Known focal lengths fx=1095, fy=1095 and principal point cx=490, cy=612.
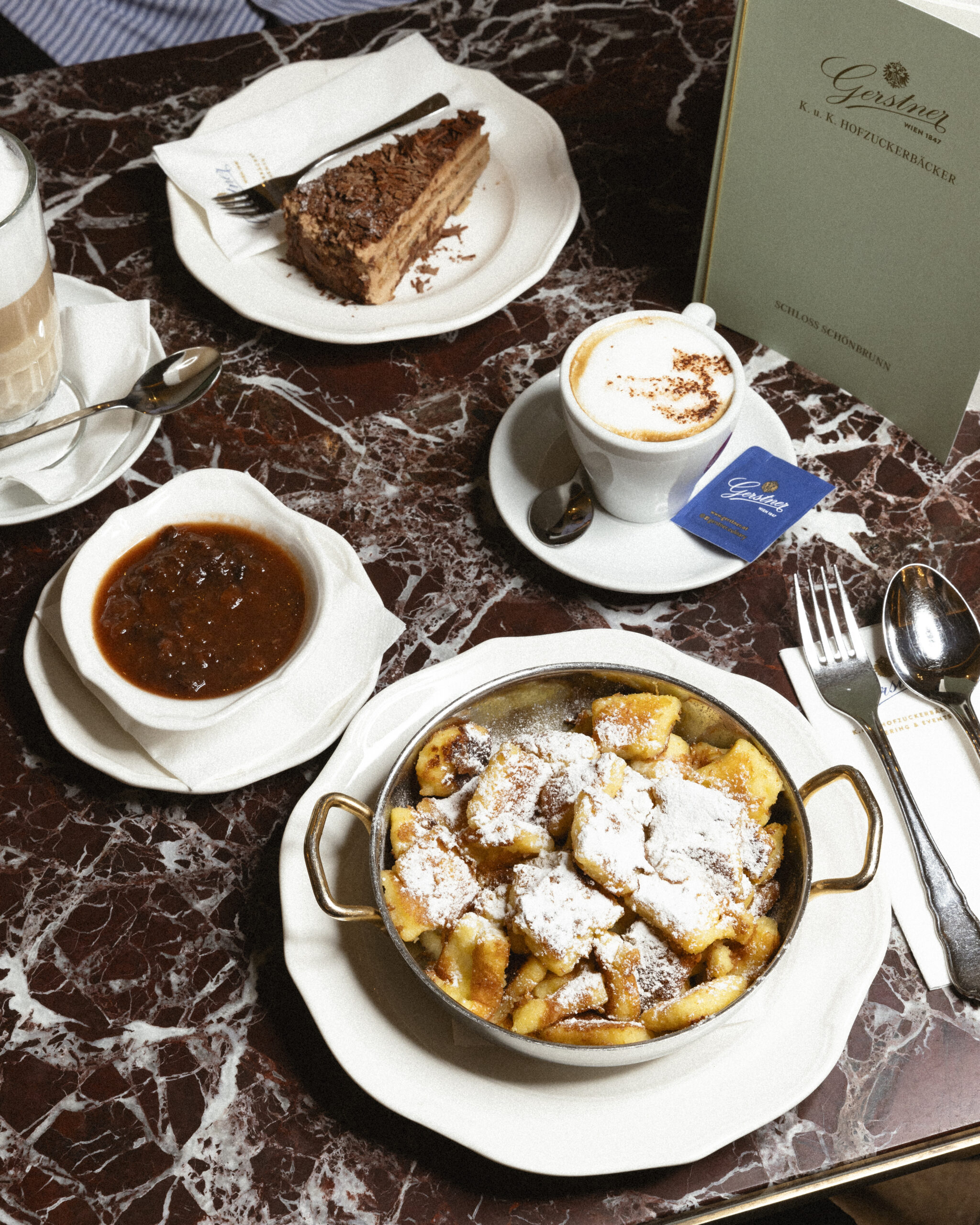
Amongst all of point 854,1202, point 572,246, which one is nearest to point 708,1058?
point 854,1202

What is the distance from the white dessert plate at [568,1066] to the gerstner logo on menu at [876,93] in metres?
0.85

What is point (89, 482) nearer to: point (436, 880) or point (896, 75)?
point (436, 880)

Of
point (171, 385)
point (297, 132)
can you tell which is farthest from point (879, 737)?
point (297, 132)

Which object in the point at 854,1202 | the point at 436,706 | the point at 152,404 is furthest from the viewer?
the point at 854,1202

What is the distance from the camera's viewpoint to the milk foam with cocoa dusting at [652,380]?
1573 mm

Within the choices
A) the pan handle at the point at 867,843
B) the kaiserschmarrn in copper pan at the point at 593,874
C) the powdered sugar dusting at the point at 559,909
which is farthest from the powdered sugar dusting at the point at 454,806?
the pan handle at the point at 867,843

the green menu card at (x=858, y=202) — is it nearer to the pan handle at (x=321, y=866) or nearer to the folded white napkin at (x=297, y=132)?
the folded white napkin at (x=297, y=132)

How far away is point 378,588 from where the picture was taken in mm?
1711

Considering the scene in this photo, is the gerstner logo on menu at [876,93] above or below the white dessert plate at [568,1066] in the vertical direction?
above

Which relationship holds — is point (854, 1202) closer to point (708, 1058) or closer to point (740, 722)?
point (708, 1058)

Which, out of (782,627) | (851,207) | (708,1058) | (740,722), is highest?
(851,207)

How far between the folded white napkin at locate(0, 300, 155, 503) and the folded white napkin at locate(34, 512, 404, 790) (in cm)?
26

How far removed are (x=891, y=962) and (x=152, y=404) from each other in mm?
1361

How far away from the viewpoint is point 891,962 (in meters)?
1.36
